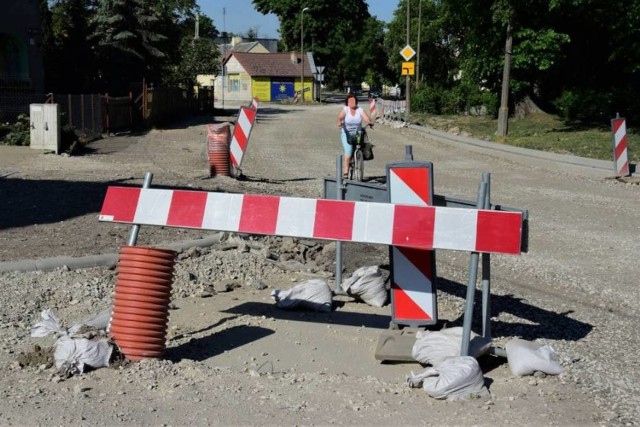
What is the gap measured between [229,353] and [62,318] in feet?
5.02

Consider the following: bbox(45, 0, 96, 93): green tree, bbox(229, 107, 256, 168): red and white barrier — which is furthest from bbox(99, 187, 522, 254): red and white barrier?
bbox(45, 0, 96, 93): green tree

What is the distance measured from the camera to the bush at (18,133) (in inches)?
831

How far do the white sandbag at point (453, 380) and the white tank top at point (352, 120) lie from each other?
1035 centimetres

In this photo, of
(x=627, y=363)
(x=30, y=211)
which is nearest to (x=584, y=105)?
(x=30, y=211)

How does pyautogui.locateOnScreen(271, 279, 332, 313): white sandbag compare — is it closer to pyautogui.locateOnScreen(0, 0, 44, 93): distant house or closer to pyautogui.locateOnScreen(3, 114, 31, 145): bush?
pyautogui.locateOnScreen(3, 114, 31, 145): bush

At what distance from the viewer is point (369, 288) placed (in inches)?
277

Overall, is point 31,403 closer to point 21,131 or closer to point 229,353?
point 229,353

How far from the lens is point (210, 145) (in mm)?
15188

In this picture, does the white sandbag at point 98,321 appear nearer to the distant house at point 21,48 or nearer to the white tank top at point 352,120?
the white tank top at point 352,120

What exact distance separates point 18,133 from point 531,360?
1878cm

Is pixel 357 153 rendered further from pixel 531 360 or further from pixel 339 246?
pixel 531 360

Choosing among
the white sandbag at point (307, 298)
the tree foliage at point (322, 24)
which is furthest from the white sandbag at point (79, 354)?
the tree foliage at point (322, 24)

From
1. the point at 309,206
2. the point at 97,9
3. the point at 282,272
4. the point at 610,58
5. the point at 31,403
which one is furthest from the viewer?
the point at 97,9

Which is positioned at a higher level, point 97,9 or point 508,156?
point 97,9
